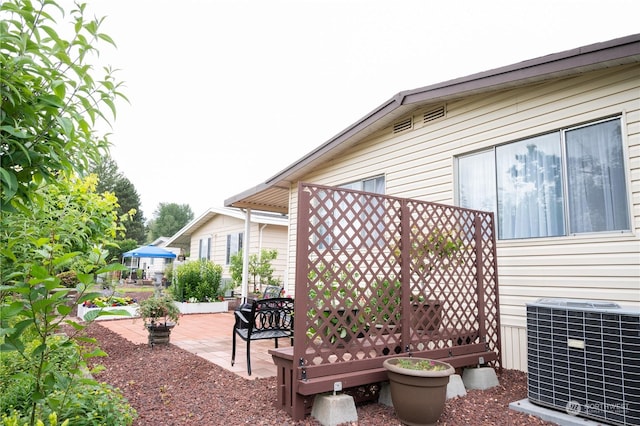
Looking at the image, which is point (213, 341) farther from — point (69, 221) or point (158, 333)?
point (69, 221)

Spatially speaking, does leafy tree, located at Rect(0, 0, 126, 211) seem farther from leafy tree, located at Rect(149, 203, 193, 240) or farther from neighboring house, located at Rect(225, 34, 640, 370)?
leafy tree, located at Rect(149, 203, 193, 240)

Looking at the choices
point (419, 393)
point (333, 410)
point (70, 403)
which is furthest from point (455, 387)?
point (70, 403)

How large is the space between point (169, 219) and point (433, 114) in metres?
49.2

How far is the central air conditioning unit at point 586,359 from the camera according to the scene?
3.15m

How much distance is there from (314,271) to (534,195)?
10.7 feet

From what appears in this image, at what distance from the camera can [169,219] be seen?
5066 cm

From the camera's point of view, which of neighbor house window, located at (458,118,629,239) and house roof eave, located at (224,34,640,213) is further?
neighbor house window, located at (458,118,629,239)

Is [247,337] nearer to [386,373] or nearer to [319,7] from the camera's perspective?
[386,373]

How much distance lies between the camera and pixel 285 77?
655 inches

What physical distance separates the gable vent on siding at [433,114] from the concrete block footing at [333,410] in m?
4.65

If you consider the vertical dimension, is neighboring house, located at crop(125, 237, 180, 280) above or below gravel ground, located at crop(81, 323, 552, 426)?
above

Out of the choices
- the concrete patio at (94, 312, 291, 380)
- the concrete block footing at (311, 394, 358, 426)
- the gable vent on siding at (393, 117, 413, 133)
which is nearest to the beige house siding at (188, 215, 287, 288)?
the concrete patio at (94, 312, 291, 380)

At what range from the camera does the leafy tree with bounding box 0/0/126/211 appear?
1253 millimetres

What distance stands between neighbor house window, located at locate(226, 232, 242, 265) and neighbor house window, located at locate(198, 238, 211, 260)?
2.14 meters
